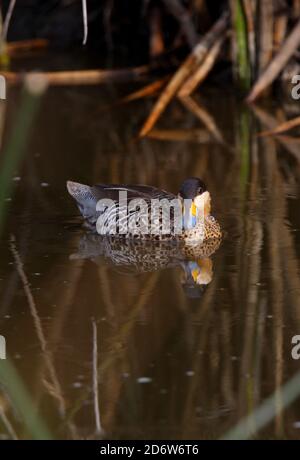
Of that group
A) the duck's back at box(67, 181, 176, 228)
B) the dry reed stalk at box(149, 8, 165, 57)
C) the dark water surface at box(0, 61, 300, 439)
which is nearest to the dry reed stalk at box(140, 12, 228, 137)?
the dark water surface at box(0, 61, 300, 439)

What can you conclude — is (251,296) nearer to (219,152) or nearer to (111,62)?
(219,152)

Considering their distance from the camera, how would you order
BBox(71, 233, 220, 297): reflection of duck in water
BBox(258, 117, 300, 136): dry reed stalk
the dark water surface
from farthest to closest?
BBox(258, 117, 300, 136): dry reed stalk < BBox(71, 233, 220, 297): reflection of duck in water < the dark water surface

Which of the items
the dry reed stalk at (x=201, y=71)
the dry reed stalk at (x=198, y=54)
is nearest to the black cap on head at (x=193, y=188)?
the dry reed stalk at (x=198, y=54)

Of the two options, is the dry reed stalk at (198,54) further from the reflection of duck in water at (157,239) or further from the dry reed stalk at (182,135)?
the reflection of duck in water at (157,239)

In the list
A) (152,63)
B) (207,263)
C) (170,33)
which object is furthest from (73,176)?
(170,33)

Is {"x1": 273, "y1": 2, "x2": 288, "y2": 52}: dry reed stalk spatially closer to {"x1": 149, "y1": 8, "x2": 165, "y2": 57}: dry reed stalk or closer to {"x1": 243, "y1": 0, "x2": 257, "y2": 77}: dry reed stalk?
{"x1": 243, "y1": 0, "x2": 257, "y2": 77}: dry reed stalk
